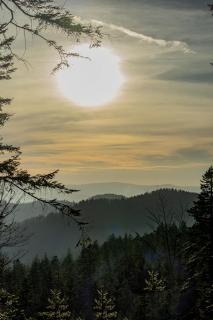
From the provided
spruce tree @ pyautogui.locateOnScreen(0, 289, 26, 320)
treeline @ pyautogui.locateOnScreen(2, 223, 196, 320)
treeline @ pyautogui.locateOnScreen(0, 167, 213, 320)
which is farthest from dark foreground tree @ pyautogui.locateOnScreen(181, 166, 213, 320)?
treeline @ pyautogui.locateOnScreen(2, 223, 196, 320)

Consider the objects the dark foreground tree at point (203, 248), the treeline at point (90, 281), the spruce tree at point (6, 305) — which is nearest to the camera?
the spruce tree at point (6, 305)

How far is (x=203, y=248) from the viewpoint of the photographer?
2702 cm

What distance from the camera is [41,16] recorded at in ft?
29.1

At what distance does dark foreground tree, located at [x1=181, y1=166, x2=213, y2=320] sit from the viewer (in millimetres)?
26719

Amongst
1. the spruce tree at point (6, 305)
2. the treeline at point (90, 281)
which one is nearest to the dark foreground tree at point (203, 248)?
the spruce tree at point (6, 305)

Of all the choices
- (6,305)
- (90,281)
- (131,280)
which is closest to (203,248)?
(6,305)

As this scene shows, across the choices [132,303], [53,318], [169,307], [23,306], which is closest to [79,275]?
[132,303]

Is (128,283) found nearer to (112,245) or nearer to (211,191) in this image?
(112,245)

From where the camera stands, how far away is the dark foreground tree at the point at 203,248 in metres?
26.7

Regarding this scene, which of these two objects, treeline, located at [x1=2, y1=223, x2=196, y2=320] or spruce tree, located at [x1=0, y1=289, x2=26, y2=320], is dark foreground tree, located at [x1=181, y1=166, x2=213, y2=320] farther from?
treeline, located at [x1=2, y1=223, x2=196, y2=320]

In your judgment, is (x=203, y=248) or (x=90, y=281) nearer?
(x=203, y=248)

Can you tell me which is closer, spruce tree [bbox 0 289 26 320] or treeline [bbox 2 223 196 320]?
spruce tree [bbox 0 289 26 320]

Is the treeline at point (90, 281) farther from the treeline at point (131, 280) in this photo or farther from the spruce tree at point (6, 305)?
the spruce tree at point (6, 305)

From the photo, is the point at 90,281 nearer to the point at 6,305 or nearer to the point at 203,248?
the point at 6,305
